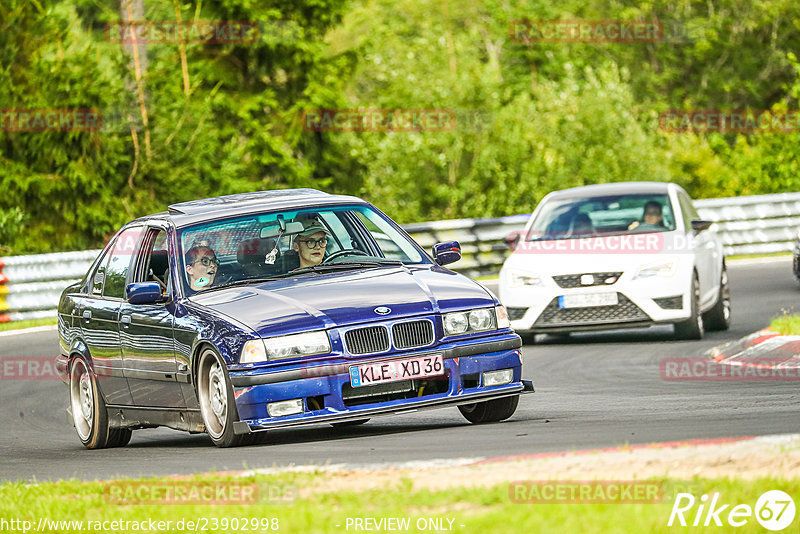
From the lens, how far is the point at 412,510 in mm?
5609

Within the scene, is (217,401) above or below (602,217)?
above

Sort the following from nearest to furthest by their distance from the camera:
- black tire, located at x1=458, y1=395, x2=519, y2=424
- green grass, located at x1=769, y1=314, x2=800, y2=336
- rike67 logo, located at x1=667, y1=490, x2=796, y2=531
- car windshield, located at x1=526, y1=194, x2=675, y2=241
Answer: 1. rike67 logo, located at x1=667, y1=490, x2=796, y2=531
2. black tire, located at x1=458, y1=395, x2=519, y2=424
3. green grass, located at x1=769, y1=314, x2=800, y2=336
4. car windshield, located at x1=526, y1=194, x2=675, y2=241

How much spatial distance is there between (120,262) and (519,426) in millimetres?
3424

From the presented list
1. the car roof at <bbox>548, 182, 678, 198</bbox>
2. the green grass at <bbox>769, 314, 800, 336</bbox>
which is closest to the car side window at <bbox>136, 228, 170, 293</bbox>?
the green grass at <bbox>769, 314, 800, 336</bbox>

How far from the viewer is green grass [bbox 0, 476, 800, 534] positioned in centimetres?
522

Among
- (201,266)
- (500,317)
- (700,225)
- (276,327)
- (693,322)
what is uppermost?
(201,266)

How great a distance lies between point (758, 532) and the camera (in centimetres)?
506

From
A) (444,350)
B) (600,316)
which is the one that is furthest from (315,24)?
(444,350)

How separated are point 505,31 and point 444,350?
1994 inches

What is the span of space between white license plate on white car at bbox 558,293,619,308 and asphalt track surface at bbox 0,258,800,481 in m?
0.45

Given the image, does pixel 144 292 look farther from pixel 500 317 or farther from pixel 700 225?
pixel 700 225

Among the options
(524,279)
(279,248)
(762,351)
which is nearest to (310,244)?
(279,248)

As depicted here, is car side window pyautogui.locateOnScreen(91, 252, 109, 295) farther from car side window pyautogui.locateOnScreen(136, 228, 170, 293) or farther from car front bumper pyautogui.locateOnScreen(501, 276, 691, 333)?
car front bumper pyautogui.locateOnScreen(501, 276, 691, 333)

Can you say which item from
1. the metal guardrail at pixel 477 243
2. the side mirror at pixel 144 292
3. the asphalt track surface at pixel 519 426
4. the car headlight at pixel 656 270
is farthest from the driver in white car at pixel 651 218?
the metal guardrail at pixel 477 243
